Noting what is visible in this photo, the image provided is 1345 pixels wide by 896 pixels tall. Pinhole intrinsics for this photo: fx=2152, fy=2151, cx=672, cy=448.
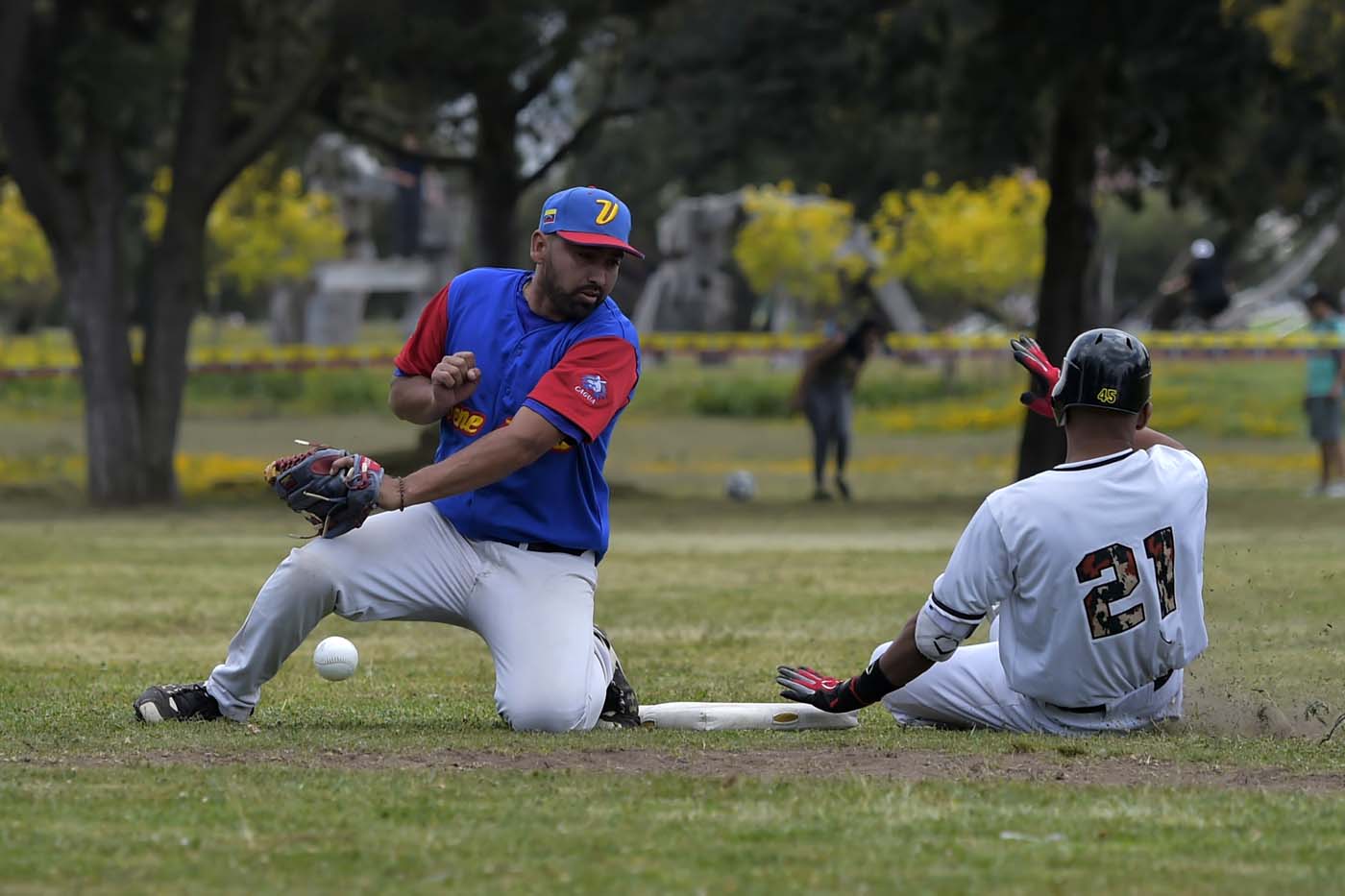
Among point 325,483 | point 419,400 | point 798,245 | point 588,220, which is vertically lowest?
point 325,483

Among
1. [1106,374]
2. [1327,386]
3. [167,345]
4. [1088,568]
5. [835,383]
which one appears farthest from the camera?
[835,383]

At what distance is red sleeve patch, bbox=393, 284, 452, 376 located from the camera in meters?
8.20

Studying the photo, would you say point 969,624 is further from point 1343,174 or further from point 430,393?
point 1343,174

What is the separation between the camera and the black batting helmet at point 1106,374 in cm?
720

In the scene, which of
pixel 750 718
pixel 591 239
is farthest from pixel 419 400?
pixel 750 718

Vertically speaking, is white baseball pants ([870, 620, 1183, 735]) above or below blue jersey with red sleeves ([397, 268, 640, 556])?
below

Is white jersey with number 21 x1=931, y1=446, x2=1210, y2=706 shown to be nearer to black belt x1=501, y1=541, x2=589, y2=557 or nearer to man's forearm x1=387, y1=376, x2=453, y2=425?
black belt x1=501, y1=541, x2=589, y2=557

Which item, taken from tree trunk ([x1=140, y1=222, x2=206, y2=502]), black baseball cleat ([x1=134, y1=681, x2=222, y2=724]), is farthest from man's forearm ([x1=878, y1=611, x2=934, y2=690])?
tree trunk ([x1=140, y1=222, x2=206, y2=502])

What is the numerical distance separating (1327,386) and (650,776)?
18.4 meters

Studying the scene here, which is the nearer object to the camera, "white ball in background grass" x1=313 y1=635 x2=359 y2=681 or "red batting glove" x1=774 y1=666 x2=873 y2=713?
"red batting glove" x1=774 y1=666 x2=873 y2=713

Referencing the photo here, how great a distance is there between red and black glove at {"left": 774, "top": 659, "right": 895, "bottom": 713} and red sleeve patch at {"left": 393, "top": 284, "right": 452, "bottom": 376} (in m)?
1.78

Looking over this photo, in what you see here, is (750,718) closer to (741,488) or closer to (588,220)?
(588,220)

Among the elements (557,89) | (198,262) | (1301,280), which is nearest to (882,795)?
(198,262)

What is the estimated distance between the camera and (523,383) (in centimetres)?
799
